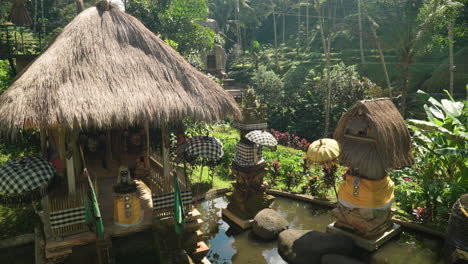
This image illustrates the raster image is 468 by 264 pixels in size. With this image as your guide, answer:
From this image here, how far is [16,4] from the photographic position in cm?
1405

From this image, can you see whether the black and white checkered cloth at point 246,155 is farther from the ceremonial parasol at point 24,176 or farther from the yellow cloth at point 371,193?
the ceremonial parasol at point 24,176

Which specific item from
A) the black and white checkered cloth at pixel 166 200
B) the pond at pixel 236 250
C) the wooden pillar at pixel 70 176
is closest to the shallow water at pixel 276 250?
the pond at pixel 236 250

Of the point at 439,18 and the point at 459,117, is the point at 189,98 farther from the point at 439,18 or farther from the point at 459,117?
the point at 439,18

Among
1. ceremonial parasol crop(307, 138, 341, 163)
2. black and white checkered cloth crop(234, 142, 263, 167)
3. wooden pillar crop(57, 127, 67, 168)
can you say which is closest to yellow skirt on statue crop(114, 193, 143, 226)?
wooden pillar crop(57, 127, 67, 168)

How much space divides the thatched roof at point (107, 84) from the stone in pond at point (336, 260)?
142 inches

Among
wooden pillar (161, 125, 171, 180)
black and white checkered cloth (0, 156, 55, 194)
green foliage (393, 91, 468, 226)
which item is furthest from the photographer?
green foliage (393, 91, 468, 226)

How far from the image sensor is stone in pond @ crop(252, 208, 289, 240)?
316 inches

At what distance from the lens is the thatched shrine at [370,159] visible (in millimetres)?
6918

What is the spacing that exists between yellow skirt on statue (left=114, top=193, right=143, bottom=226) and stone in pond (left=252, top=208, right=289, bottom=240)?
2.95 m

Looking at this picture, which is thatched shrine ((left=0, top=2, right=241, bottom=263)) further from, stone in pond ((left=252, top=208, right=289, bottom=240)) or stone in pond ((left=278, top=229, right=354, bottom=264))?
stone in pond ((left=278, top=229, right=354, bottom=264))

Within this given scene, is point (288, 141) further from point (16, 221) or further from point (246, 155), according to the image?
point (16, 221)

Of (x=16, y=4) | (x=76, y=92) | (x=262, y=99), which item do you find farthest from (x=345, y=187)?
(x=262, y=99)

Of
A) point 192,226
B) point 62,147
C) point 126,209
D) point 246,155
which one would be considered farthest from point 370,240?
point 62,147

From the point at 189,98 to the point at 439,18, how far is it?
584 inches
